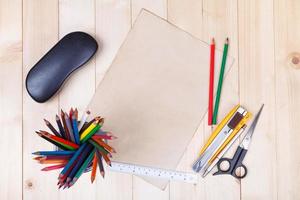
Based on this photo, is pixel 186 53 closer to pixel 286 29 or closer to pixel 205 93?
pixel 205 93

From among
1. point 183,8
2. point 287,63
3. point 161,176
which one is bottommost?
point 161,176

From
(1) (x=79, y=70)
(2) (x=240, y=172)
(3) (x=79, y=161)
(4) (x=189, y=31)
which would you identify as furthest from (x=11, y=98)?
(2) (x=240, y=172)

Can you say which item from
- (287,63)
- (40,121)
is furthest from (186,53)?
(40,121)

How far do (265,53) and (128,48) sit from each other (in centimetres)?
29

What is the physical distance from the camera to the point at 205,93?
73cm

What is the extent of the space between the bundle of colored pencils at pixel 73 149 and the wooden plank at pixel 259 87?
305mm

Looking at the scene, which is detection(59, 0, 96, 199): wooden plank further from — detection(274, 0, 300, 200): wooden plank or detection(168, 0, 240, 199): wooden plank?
detection(274, 0, 300, 200): wooden plank

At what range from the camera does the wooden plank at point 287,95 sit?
724mm

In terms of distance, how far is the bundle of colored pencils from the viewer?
58cm

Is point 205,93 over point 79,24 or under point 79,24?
under

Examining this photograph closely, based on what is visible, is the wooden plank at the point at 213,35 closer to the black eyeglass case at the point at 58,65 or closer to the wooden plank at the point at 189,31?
the wooden plank at the point at 189,31

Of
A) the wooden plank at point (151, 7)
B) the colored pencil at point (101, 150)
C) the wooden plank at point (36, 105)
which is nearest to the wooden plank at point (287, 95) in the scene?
the wooden plank at point (151, 7)

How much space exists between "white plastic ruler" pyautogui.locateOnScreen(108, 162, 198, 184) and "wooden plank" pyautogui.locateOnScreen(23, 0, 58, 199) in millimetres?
140

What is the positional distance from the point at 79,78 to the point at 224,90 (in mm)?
305
